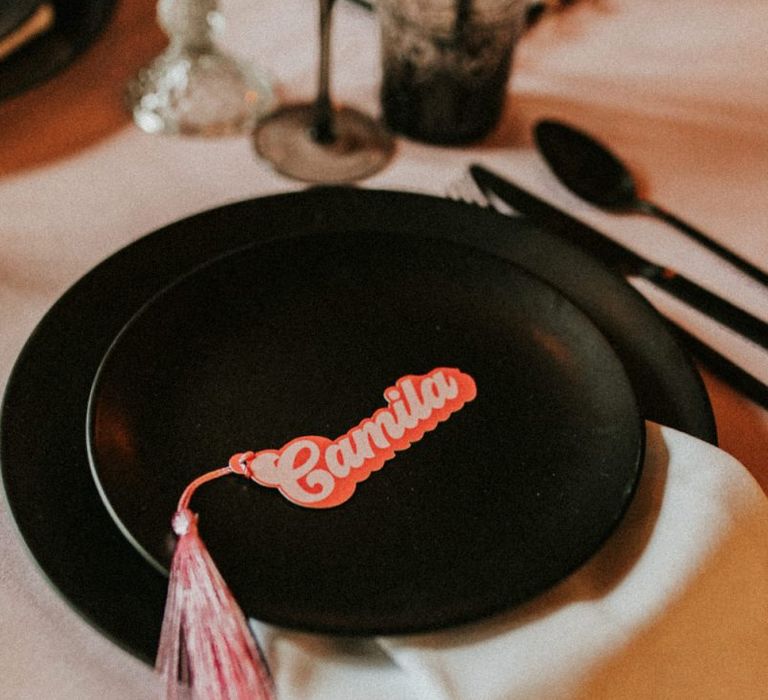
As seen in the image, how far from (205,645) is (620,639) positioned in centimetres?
16

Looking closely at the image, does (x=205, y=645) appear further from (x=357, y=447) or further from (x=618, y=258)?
(x=618, y=258)

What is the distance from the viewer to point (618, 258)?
53 centimetres

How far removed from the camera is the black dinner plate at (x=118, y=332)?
0.32 meters

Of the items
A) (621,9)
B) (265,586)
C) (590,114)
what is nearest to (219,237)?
(265,586)

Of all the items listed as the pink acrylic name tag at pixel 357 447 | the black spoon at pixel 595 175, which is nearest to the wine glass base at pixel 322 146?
the black spoon at pixel 595 175

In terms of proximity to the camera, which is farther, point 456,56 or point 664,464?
point 456,56

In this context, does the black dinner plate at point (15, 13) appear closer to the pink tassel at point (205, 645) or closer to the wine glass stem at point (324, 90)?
the wine glass stem at point (324, 90)

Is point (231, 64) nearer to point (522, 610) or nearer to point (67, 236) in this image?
point (67, 236)

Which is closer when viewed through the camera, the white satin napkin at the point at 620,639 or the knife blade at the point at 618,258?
the white satin napkin at the point at 620,639

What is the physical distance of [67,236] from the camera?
521 millimetres

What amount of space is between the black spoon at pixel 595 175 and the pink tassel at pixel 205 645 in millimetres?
404

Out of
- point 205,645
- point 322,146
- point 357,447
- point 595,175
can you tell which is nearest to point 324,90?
point 322,146

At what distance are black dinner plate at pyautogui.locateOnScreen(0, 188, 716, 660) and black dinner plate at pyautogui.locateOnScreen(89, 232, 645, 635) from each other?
20 millimetres

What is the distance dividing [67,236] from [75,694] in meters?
0.31
